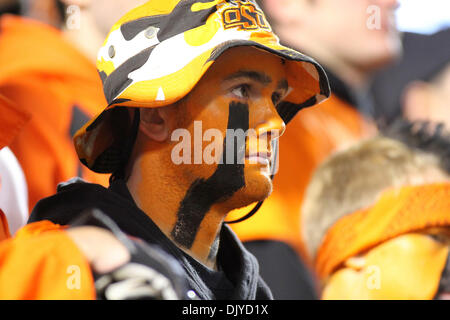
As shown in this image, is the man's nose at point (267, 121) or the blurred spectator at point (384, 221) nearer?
the man's nose at point (267, 121)

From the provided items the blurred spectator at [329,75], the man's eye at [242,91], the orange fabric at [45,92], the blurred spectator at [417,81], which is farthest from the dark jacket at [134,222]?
the blurred spectator at [417,81]

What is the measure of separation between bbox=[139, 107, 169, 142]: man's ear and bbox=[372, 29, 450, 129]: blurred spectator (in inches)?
134

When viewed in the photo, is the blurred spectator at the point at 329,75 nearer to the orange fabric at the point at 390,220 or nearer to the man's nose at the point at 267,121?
the orange fabric at the point at 390,220

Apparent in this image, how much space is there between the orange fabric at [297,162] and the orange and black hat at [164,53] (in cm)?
92

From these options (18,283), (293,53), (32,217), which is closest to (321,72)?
(293,53)

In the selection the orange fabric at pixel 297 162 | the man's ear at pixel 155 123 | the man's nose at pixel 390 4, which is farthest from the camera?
the man's nose at pixel 390 4

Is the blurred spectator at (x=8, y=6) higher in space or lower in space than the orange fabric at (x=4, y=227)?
higher

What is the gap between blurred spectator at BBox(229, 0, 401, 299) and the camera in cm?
325

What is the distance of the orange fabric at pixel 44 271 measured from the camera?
1403mm

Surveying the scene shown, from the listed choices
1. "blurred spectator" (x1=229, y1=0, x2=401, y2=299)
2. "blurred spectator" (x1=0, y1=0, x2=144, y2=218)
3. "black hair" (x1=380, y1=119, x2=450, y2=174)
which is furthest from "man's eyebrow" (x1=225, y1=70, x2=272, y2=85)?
"blurred spectator" (x1=229, y1=0, x2=401, y2=299)

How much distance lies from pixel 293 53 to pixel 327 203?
1015mm

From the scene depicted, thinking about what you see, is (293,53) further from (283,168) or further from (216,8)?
(283,168)

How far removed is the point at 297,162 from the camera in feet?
11.3
